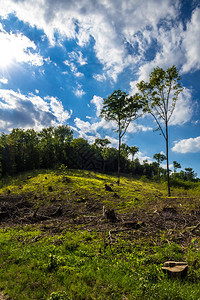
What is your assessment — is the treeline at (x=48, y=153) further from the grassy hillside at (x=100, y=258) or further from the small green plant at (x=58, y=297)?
the small green plant at (x=58, y=297)

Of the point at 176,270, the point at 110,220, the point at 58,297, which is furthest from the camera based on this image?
the point at 110,220

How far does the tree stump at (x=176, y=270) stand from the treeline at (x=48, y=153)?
1533 inches

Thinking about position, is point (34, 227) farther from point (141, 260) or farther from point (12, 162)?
point (12, 162)

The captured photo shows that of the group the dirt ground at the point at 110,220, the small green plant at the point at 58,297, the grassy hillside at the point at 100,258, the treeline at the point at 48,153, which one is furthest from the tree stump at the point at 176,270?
the treeline at the point at 48,153

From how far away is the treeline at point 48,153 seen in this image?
4566 centimetres

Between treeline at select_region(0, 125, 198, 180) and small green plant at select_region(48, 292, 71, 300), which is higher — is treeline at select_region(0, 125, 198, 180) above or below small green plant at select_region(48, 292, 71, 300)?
above

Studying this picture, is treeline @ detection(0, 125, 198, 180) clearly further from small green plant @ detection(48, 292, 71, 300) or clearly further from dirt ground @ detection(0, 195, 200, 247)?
small green plant @ detection(48, 292, 71, 300)

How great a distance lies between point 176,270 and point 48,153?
2210 inches

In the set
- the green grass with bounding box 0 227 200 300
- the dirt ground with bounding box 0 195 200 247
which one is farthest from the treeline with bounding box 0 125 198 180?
the green grass with bounding box 0 227 200 300

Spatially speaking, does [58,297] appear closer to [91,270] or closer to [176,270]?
[91,270]

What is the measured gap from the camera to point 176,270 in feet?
13.4

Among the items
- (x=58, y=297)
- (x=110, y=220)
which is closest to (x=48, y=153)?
(x=110, y=220)

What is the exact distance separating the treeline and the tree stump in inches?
1533

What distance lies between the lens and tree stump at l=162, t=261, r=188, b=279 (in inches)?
158
